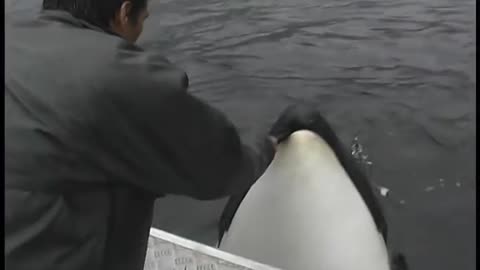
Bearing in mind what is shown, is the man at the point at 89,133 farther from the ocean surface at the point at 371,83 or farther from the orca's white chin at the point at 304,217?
the ocean surface at the point at 371,83

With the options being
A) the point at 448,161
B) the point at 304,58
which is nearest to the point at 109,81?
the point at 448,161

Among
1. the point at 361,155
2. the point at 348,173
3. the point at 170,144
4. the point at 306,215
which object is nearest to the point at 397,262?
the point at 348,173

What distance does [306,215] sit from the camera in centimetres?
334

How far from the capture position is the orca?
10.9 feet

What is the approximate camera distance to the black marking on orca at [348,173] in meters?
3.45

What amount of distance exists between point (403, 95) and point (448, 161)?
0.93 m

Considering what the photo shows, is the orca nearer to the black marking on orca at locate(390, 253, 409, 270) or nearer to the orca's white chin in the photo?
the orca's white chin

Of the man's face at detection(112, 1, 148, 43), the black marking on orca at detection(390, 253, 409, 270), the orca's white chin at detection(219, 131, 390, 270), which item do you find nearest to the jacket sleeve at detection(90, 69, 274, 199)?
the man's face at detection(112, 1, 148, 43)

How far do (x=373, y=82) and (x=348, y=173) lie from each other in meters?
2.73

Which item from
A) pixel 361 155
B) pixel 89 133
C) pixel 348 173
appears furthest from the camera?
pixel 361 155

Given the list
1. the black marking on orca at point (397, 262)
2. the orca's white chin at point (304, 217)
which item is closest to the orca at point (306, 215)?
the orca's white chin at point (304, 217)

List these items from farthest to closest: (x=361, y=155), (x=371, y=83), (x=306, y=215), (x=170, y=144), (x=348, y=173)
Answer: (x=371, y=83) < (x=361, y=155) < (x=348, y=173) < (x=306, y=215) < (x=170, y=144)

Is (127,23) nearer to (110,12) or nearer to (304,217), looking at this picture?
(110,12)

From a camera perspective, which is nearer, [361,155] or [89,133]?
[89,133]
